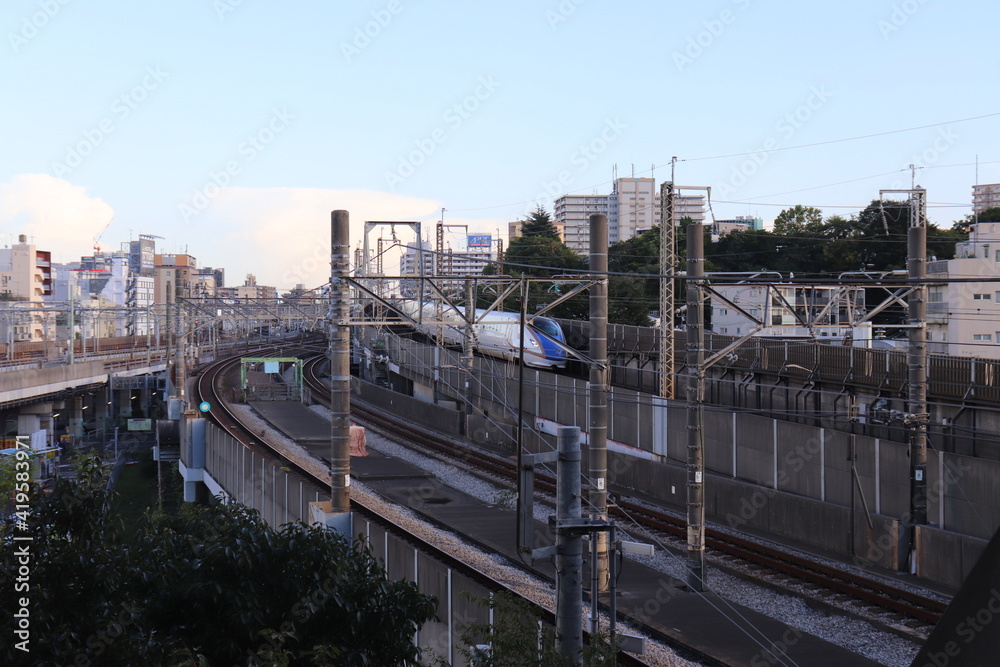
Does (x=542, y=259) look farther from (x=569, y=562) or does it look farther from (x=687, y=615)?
(x=569, y=562)

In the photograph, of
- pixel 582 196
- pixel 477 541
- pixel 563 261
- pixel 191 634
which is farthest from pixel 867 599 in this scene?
pixel 582 196

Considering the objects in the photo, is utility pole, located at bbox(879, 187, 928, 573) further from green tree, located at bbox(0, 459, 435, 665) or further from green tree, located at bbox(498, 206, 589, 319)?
green tree, located at bbox(498, 206, 589, 319)

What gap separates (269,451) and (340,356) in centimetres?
1564

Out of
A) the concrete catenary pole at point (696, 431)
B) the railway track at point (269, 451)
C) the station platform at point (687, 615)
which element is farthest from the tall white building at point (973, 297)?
the railway track at point (269, 451)

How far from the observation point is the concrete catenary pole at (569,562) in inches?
252

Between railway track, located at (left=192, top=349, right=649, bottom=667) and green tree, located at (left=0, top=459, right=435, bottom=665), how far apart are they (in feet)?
5.58

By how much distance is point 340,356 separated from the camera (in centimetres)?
1093

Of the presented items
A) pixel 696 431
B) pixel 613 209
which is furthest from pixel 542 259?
pixel 613 209

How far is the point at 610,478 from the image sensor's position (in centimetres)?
2170

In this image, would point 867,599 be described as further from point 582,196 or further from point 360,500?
point 582,196

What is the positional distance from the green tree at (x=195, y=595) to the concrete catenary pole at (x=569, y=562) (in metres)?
1.05

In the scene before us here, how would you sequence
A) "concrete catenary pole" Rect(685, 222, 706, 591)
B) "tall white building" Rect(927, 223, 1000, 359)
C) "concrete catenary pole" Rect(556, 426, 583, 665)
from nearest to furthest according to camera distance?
1. "concrete catenary pole" Rect(556, 426, 583, 665)
2. "concrete catenary pole" Rect(685, 222, 706, 591)
3. "tall white building" Rect(927, 223, 1000, 359)

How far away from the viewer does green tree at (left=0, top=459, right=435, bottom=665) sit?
4492mm

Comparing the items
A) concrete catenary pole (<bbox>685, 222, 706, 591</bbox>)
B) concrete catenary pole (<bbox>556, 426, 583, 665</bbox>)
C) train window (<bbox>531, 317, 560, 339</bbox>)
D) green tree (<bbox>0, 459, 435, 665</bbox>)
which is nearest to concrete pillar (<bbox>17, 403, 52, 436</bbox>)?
train window (<bbox>531, 317, 560, 339</bbox>)
